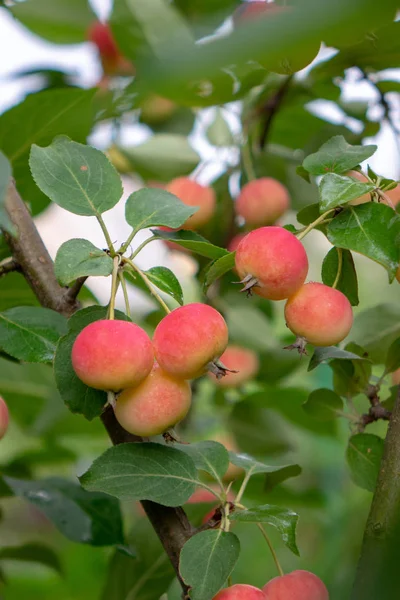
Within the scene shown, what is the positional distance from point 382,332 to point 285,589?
0.28m

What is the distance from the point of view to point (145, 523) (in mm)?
808

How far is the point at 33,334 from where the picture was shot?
552mm

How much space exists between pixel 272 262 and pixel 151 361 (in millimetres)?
101

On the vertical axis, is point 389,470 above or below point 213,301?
above

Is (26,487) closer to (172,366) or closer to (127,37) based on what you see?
(172,366)

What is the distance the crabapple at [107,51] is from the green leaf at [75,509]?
0.73m

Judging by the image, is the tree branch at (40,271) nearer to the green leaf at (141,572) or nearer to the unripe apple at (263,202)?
the green leaf at (141,572)

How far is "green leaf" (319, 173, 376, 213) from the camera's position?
457 millimetres

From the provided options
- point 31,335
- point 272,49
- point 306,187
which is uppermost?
point 272,49

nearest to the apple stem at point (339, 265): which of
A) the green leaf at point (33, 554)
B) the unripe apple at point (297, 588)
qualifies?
the unripe apple at point (297, 588)

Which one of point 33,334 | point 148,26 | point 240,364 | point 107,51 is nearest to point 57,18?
point 107,51

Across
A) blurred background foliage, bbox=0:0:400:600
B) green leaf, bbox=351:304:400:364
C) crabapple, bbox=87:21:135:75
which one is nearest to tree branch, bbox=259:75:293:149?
blurred background foliage, bbox=0:0:400:600

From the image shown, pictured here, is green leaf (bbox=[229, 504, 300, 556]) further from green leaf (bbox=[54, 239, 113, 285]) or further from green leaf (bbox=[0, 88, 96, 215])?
green leaf (bbox=[0, 88, 96, 215])

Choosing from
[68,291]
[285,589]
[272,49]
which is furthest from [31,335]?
[272,49]
